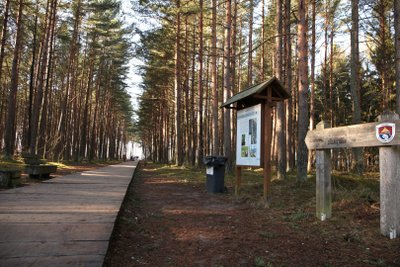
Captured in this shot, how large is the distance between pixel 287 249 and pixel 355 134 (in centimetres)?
221

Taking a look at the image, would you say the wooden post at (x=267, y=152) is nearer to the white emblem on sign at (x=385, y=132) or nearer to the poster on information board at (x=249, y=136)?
the poster on information board at (x=249, y=136)

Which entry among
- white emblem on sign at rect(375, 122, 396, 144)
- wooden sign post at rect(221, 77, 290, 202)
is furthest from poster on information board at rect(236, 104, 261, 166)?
white emblem on sign at rect(375, 122, 396, 144)

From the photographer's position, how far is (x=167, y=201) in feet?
30.0

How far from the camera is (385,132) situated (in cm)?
484

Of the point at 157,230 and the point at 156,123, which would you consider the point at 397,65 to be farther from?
the point at 156,123

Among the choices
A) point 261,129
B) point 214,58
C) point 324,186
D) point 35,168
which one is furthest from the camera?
point 214,58

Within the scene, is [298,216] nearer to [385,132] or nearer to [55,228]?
[385,132]

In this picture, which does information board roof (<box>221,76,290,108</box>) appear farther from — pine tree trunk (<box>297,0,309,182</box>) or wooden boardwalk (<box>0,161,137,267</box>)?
wooden boardwalk (<box>0,161,137,267</box>)

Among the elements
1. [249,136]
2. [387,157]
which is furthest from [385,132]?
[249,136]

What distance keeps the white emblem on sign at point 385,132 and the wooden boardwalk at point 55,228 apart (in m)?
4.04

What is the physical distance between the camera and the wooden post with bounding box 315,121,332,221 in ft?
19.7

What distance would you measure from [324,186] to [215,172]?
15.9ft

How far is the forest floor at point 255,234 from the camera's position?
419 centimetres

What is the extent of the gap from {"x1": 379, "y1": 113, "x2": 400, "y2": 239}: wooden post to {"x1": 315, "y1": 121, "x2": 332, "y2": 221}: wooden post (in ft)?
3.86
